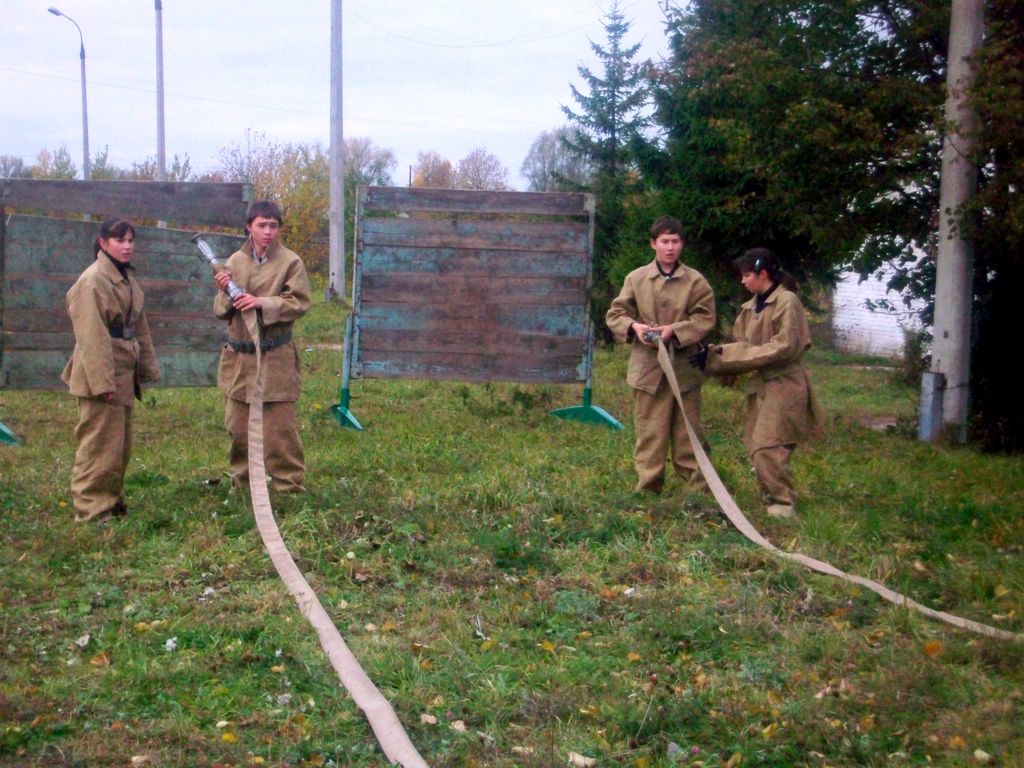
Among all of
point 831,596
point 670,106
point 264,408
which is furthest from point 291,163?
point 831,596

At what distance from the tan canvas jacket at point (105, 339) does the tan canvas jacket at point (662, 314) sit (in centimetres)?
300

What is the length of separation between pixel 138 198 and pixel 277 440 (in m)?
4.41

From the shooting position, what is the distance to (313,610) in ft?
18.2

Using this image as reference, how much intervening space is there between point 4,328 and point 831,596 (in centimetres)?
767

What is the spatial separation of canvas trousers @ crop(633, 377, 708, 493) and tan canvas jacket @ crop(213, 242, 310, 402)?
2263 mm

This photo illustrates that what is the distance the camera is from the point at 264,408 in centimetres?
753

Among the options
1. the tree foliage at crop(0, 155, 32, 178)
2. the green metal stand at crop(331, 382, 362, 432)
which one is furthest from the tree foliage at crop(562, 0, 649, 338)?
the tree foliage at crop(0, 155, 32, 178)

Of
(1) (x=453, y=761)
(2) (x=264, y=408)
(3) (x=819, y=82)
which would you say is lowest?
(1) (x=453, y=761)

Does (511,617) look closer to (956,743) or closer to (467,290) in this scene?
(956,743)

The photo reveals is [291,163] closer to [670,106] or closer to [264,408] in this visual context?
[670,106]

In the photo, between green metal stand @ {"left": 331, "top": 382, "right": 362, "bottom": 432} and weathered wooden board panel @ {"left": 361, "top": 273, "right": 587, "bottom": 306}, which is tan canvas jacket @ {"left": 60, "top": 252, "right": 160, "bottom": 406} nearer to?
green metal stand @ {"left": 331, "top": 382, "right": 362, "bottom": 432}

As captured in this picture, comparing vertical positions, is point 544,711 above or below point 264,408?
below

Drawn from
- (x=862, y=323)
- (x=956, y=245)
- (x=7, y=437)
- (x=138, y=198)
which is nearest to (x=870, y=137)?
(x=956, y=245)

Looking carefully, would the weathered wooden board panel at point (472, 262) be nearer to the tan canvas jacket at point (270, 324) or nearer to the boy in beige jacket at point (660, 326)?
the boy in beige jacket at point (660, 326)
